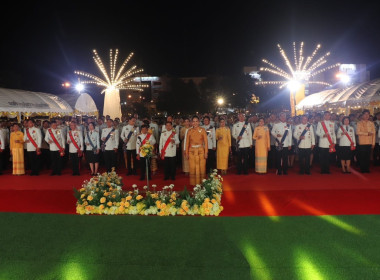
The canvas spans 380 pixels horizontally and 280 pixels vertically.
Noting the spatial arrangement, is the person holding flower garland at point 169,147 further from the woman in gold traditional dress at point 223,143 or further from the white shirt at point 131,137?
the woman in gold traditional dress at point 223,143

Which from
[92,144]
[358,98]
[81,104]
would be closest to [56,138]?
[92,144]

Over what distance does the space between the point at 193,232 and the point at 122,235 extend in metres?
1.15

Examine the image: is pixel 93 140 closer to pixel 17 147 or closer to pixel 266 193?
pixel 17 147

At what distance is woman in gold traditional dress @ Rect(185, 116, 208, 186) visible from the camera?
26.9 ft

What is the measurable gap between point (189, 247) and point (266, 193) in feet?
10.7

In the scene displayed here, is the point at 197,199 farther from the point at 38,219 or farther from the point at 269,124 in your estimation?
the point at 269,124

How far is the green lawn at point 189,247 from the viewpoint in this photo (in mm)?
3994

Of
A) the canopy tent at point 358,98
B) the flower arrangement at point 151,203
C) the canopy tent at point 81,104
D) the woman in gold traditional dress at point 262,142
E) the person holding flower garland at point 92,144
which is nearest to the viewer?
the flower arrangement at point 151,203

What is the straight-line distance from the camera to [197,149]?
8227 mm

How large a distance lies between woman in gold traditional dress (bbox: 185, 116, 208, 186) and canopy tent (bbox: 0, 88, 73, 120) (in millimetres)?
10908

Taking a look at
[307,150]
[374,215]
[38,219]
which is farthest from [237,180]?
[38,219]

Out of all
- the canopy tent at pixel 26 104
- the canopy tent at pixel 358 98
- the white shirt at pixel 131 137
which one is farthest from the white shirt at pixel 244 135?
the canopy tent at pixel 26 104

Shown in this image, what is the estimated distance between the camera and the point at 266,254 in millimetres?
4410

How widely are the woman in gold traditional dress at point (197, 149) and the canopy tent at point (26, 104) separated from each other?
10908mm
